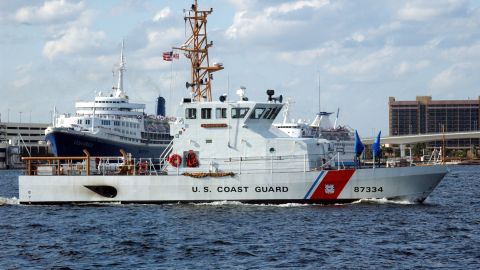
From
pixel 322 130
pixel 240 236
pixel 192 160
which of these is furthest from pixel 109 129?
pixel 240 236

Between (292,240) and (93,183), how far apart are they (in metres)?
14.9

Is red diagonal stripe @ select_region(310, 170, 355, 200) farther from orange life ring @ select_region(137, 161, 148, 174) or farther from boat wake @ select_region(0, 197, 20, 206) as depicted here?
boat wake @ select_region(0, 197, 20, 206)

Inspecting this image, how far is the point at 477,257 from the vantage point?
2703 cm

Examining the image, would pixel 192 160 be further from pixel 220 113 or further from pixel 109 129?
pixel 109 129

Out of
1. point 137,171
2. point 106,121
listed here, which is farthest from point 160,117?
point 137,171

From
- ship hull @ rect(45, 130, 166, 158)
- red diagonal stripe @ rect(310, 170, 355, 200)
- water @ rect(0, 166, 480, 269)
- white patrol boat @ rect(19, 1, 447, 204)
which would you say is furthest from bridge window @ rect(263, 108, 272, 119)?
ship hull @ rect(45, 130, 166, 158)

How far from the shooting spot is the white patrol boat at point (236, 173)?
3934 cm

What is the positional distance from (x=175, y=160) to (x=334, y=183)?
24.7ft

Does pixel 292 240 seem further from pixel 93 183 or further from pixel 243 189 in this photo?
pixel 93 183

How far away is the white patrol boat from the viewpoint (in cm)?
3934

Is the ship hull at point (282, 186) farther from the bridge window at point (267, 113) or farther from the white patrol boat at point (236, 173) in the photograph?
the bridge window at point (267, 113)

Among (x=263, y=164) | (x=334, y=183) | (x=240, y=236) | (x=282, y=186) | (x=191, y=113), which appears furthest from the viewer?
(x=191, y=113)

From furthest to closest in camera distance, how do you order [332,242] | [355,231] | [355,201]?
1. [355,201]
2. [355,231]
3. [332,242]

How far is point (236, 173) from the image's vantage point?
39844 millimetres
